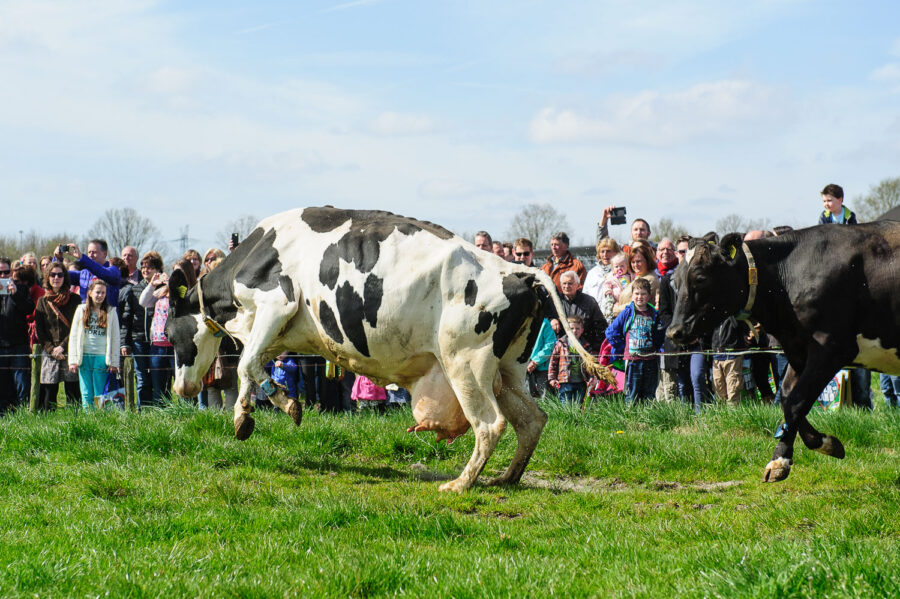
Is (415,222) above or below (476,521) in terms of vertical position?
above

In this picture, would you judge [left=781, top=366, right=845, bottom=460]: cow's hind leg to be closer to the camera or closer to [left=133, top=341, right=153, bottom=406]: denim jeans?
the camera

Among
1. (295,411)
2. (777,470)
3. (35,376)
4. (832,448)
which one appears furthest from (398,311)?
(35,376)

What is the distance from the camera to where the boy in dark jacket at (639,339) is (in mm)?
11234

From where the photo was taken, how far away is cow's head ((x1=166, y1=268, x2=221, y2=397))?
9.62 meters

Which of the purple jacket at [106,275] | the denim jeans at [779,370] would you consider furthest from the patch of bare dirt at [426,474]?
the purple jacket at [106,275]

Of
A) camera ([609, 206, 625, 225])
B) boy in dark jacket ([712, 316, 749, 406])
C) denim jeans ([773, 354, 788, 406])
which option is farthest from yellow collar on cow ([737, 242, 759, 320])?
camera ([609, 206, 625, 225])

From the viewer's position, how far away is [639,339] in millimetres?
11242

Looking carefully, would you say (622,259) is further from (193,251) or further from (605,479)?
(193,251)

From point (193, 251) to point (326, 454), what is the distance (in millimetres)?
5610

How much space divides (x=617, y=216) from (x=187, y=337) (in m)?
7.08

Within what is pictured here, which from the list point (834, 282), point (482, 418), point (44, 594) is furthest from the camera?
point (482, 418)

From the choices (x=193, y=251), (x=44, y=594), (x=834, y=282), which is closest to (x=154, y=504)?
(x=44, y=594)

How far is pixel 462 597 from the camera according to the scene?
14.5ft

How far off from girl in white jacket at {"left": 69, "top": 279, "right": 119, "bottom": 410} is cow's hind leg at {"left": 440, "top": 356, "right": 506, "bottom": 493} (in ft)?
22.6
